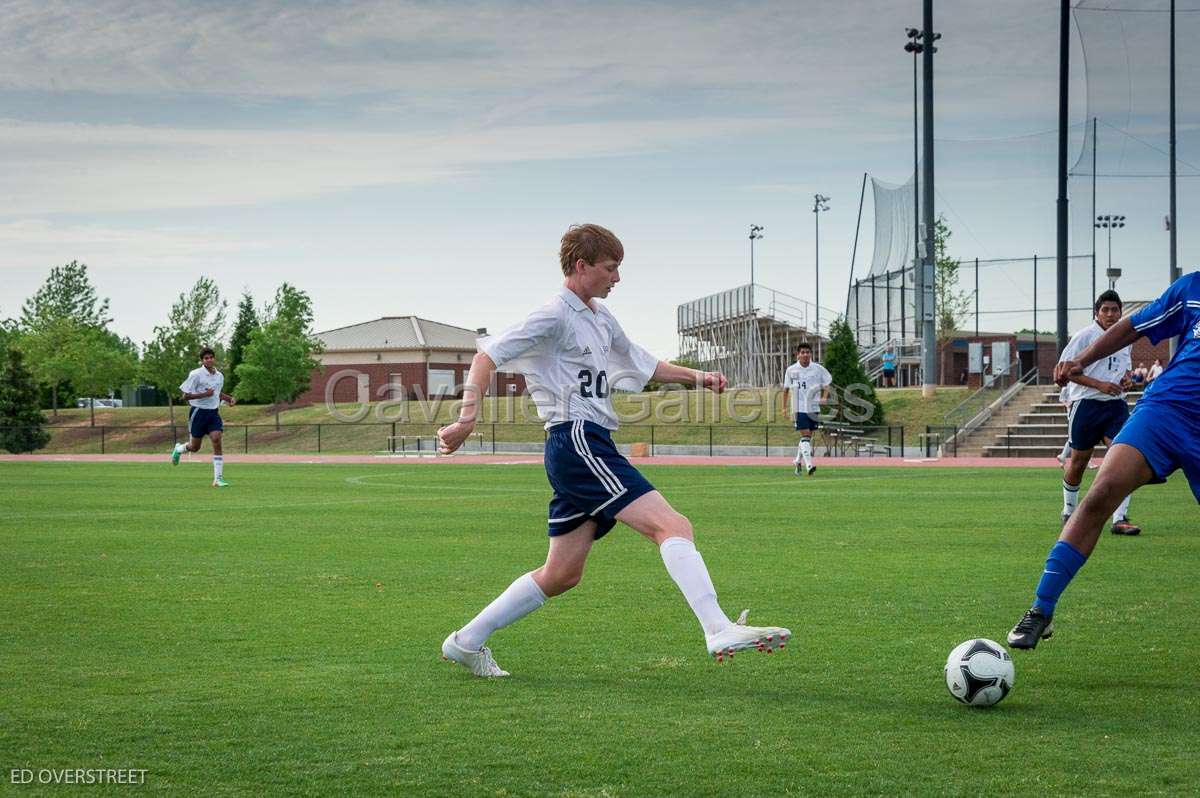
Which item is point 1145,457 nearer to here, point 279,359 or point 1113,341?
point 1113,341

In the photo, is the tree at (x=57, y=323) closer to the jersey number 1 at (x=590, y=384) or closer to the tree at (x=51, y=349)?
the tree at (x=51, y=349)

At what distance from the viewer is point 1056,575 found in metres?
6.23

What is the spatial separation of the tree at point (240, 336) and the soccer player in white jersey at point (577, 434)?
256ft

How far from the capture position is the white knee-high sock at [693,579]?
17.9ft

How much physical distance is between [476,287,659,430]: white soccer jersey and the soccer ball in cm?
187

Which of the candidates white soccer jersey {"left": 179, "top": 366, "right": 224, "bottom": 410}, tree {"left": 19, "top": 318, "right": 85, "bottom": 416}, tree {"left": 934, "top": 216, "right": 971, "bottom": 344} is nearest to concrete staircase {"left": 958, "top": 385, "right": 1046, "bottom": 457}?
tree {"left": 934, "top": 216, "right": 971, "bottom": 344}

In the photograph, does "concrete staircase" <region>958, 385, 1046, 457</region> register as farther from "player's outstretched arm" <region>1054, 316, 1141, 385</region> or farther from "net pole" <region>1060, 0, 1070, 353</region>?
"player's outstretched arm" <region>1054, 316, 1141, 385</region>

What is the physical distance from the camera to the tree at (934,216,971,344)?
185 feet

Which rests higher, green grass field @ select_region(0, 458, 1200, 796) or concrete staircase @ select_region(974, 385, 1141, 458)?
concrete staircase @ select_region(974, 385, 1141, 458)

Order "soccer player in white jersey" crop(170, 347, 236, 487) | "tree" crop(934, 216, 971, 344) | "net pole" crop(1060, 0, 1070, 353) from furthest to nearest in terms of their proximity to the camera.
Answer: "tree" crop(934, 216, 971, 344) < "net pole" crop(1060, 0, 1070, 353) < "soccer player in white jersey" crop(170, 347, 236, 487)

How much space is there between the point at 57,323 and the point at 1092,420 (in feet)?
264

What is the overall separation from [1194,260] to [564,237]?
3860cm

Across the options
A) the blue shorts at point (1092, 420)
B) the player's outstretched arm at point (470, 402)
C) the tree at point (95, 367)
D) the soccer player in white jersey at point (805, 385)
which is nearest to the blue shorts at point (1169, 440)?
the player's outstretched arm at point (470, 402)

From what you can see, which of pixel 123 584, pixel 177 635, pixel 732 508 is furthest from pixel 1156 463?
pixel 732 508
